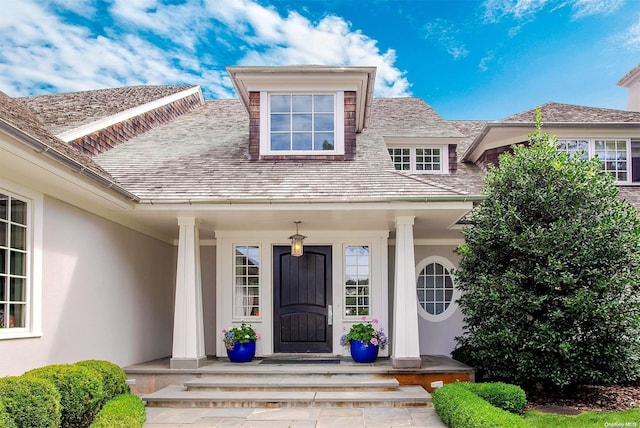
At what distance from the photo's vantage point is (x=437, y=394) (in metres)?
6.91

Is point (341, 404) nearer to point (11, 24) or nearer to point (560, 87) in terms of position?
point (11, 24)

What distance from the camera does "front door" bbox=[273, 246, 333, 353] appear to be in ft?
34.2

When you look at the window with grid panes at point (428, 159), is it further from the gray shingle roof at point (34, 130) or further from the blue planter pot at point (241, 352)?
the gray shingle roof at point (34, 130)

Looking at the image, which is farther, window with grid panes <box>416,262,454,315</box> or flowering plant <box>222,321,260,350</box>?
window with grid panes <box>416,262,454,315</box>

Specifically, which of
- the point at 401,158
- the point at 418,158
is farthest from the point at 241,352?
the point at 418,158

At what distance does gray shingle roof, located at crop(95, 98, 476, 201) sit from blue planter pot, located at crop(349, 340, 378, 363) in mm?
2756

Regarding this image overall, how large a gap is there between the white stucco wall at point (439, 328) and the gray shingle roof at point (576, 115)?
136 inches

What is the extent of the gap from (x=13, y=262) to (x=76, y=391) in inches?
69.4

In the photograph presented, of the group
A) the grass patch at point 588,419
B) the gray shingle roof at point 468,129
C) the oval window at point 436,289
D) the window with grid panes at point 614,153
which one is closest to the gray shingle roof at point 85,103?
the oval window at point 436,289

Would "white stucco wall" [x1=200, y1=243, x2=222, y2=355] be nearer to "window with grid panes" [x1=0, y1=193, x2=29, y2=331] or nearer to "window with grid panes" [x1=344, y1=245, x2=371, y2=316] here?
"window with grid panes" [x1=344, y1=245, x2=371, y2=316]

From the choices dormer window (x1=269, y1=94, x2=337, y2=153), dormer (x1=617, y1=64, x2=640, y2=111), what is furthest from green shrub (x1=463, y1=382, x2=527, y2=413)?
dormer (x1=617, y1=64, x2=640, y2=111)

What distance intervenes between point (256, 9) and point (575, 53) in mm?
11125

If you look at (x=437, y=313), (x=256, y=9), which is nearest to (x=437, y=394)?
(x=437, y=313)

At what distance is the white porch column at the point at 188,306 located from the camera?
852cm
